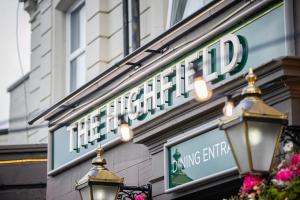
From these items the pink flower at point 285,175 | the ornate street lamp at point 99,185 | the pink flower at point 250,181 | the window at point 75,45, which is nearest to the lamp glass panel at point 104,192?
the ornate street lamp at point 99,185

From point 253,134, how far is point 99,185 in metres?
3.67

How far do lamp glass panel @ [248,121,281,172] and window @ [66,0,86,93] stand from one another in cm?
898

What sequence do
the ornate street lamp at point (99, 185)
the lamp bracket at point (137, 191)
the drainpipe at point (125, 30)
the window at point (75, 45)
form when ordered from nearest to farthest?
the ornate street lamp at point (99, 185) < the lamp bracket at point (137, 191) < the drainpipe at point (125, 30) < the window at point (75, 45)

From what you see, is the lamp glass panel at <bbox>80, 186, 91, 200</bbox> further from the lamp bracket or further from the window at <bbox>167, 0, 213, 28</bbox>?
the window at <bbox>167, 0, 213, 28</bbox>

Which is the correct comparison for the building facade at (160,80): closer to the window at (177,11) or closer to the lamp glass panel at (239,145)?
the window at (177,11)

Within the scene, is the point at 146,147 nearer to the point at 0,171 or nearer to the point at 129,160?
the point at 129,160

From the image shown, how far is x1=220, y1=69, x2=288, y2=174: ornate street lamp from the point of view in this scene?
8.33 m

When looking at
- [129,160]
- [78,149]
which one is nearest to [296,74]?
[129,160]

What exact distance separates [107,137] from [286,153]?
5.05 meters

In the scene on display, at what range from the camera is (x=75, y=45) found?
17.8m

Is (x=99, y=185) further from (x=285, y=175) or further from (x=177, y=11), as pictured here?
(x=177, y=11)

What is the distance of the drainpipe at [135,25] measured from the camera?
1471 centimetres

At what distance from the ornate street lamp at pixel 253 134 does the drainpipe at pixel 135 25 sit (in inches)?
243

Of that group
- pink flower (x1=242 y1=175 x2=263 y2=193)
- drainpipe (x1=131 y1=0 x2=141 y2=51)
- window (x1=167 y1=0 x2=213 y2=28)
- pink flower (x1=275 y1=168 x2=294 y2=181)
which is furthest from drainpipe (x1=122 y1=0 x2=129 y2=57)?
pink flower (x1=275 y1=168 x2=294 y2=181)
